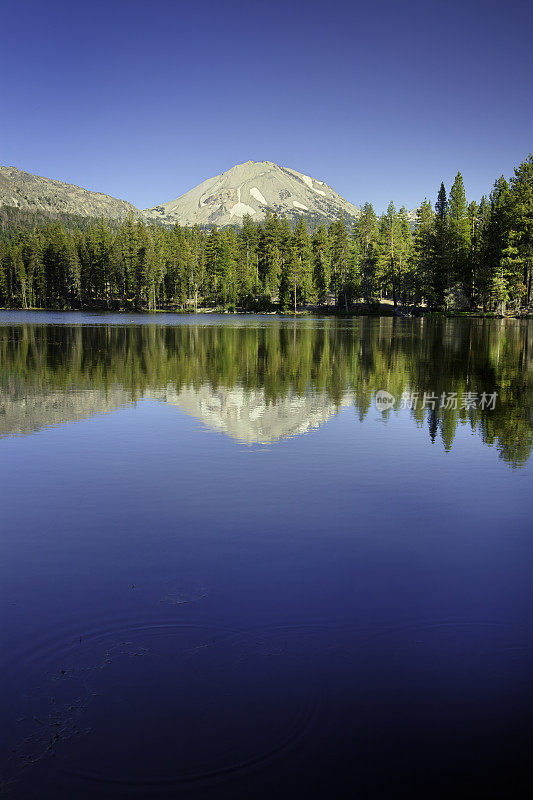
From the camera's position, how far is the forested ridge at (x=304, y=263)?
87750 millimetres

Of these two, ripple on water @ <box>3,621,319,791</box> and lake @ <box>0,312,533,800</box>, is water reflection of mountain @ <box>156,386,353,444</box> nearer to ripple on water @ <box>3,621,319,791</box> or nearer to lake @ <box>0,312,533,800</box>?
lake @ <box>0,312,533,800</box>

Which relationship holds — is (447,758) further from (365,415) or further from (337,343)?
(337,343)

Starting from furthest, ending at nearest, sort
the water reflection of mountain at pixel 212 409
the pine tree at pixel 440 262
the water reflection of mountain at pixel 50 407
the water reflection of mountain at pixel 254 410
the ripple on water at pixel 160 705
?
the pine tree at pixel 440 262
the water reflection of mountain at pixel 50 407
the water reflection of mountain at pixel 212 409
the water reflection of mountain at pixel 254 410
the ripple on water at pixel 160 705

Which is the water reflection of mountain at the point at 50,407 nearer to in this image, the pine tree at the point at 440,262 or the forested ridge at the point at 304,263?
the forested ridge at the point at 304,263

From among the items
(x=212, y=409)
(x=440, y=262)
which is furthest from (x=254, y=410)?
(x=440, y=262)

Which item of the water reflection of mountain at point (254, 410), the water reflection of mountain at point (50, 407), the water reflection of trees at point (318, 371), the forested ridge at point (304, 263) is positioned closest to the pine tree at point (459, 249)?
the forested ridge at point (304, 263)

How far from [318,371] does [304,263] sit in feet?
322

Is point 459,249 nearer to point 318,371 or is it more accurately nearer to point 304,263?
point 304,263

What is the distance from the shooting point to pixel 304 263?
120188 mm

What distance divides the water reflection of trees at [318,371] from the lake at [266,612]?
1.60 metres

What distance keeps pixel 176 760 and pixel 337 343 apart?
130ft

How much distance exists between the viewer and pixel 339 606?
18.8 feet

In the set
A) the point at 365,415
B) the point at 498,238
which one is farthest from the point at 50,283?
the point at 365,415

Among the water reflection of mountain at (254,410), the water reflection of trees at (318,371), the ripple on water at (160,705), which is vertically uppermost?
the water reflection of trees at (318,371)
